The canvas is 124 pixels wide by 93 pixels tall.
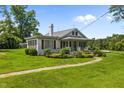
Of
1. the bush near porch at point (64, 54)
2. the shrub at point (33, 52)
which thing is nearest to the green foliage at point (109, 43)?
the bush near porch at point (64, 54)

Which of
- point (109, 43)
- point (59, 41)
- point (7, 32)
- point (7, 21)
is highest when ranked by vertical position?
point (7, 21)

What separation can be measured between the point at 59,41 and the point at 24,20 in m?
24.2

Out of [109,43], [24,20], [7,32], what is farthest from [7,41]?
[109,43]

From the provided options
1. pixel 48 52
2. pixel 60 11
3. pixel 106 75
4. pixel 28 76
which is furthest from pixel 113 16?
pixel 28 76

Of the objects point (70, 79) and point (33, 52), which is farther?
point (33, 52)

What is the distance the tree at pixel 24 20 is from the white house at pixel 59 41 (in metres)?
18.8

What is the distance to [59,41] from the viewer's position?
3266cm

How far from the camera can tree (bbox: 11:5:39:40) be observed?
54.0m

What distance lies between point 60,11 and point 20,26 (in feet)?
112

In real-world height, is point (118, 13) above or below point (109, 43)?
above

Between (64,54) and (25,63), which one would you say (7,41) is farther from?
(25,63)

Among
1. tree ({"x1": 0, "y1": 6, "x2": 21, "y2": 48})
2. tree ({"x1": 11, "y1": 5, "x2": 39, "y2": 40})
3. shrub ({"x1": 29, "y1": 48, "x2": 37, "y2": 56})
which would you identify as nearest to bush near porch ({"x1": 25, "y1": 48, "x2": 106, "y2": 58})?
shrub ({"x1": 29, "y1": 48, "x2": 37, "y2": 56})
